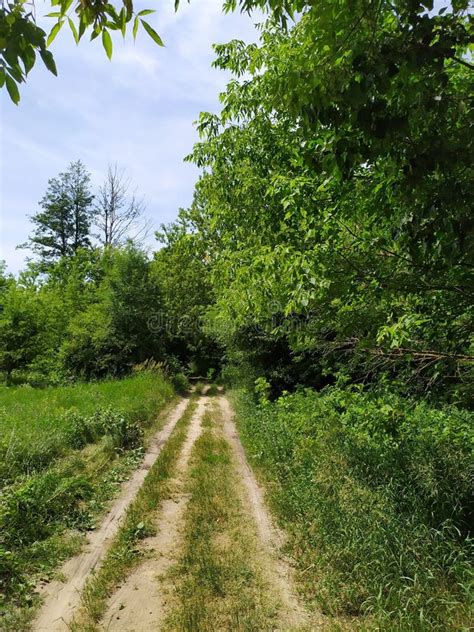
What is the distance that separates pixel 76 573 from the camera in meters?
3.97

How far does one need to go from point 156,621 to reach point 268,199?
5.15 meters

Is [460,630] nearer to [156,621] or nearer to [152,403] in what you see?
[156,621]

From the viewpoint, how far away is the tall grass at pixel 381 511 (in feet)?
10.5

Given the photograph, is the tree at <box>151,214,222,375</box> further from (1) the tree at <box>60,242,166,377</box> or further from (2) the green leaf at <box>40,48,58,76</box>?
(2) the green leaf at <box>40,48,58,76</box>

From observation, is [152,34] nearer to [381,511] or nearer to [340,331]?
[340,331]

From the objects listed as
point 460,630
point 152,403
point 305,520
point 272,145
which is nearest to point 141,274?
point 152,403

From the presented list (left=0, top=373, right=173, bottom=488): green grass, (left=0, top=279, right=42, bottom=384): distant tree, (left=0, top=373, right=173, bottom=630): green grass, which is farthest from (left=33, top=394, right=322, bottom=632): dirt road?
(left=0, top=279, right=42, bottom=384): distant tree

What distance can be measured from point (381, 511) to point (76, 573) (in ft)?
10.4

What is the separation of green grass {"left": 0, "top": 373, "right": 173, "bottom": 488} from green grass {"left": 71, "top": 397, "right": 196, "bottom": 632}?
171 cm

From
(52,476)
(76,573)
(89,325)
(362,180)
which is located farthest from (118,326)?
(362,180)

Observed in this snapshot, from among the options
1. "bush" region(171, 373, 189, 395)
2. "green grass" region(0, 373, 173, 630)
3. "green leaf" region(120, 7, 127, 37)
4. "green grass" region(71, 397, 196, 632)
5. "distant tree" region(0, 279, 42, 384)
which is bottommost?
"bush" region(171, 373, 189, 395)

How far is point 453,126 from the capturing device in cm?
206

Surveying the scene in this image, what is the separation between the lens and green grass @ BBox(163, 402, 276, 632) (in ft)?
10.5

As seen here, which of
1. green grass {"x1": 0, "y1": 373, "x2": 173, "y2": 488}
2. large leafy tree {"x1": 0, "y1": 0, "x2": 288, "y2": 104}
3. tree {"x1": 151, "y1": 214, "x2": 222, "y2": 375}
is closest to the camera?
large leafy tree {"x1": 0, "y1": 0, "x2": 288, "y2": 104}
